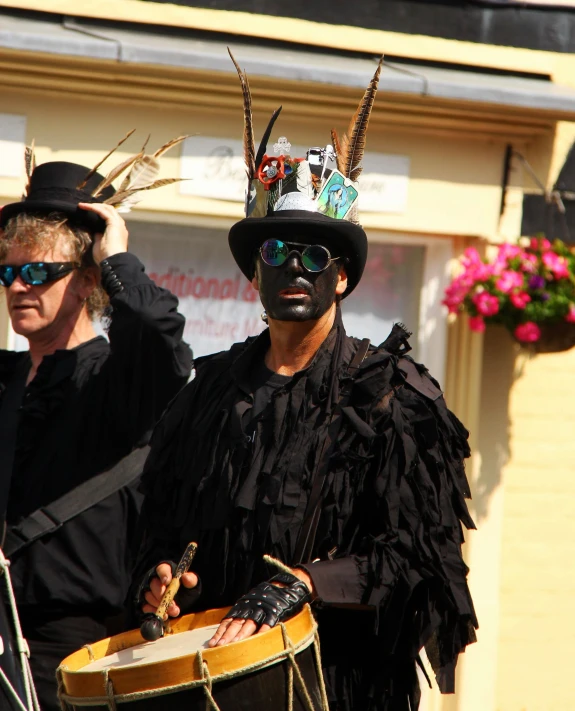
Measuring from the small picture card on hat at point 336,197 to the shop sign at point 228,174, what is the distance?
9.23ft

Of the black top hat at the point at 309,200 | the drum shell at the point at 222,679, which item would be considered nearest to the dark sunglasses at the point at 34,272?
the black top hat at the point at 309,200

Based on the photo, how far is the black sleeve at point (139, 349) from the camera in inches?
139

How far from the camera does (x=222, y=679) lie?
2.51m

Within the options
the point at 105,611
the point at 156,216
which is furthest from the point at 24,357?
the point at 156,216

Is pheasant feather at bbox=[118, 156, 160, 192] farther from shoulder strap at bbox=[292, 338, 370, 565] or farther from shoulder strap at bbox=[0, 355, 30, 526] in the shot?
shoulder strap at bbox=[292, 338, 370, 565]

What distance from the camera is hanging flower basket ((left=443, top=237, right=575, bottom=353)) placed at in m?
5.98

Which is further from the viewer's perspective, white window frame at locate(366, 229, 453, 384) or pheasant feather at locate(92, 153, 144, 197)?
white window frame at locate(366, 229, 453, 384)

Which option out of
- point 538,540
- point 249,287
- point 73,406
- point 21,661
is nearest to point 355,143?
point 73,406

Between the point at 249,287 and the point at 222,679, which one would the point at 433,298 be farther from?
the point at 222,679

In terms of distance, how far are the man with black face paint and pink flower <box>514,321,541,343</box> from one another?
2.93 m

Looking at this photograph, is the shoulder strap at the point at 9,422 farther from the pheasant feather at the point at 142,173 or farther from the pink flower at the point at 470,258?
the pink flower at the point at 470,258

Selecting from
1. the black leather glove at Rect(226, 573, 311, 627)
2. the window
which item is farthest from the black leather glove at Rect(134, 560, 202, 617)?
the window

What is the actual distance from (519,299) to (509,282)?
10 cm

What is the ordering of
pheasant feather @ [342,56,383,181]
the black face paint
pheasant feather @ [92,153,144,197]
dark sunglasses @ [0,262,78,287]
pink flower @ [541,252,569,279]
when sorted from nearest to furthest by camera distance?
1. the black face paint
2. pheasant feather @ [342,56,383,181]
3. dark sunglasses @ [0,262,78,287]
4. pheasant feather @ [92,153,144,197]
5. pink flower @ [541,252,569,279]
